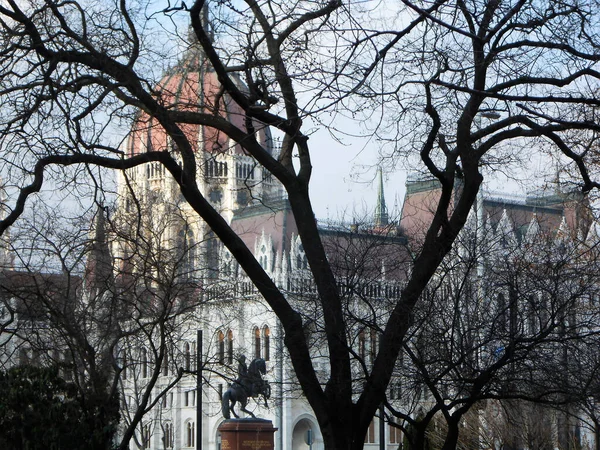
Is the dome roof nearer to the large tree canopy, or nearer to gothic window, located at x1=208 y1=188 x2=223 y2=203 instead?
the large tree canopy

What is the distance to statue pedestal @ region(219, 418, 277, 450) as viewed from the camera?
2597 centimetres

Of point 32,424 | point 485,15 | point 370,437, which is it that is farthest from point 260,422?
point 370,437

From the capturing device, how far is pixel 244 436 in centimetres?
2605

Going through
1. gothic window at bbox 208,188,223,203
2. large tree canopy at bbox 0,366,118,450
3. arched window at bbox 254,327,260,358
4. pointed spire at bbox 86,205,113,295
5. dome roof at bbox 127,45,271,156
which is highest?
gothic window at bbox 208,188,223,203

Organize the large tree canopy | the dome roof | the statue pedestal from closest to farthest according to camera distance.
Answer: the dome roof, the large tree canopy, the statue pedestal

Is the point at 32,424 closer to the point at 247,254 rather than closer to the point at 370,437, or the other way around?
the point at 247,254

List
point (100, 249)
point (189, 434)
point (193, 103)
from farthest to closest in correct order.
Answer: point (189, 434), point (100, 249), point (193, 103)

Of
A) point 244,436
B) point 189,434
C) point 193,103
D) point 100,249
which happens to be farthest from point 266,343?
point 193,103

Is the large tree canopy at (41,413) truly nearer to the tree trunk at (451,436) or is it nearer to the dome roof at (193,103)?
the dome roof at (193,103)

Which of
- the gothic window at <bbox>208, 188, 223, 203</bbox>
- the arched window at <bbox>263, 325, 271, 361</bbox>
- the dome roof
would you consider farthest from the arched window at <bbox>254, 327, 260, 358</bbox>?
the dome roof

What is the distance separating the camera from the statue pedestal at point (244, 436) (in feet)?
85.2

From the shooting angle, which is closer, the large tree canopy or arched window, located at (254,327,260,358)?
the large tree canopy

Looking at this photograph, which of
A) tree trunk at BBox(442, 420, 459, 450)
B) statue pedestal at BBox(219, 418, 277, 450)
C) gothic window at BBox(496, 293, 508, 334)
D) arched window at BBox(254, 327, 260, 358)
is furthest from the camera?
arched window at BBox(254, 327, 260, 358)

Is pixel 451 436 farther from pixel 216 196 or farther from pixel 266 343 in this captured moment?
pixel 216 196
